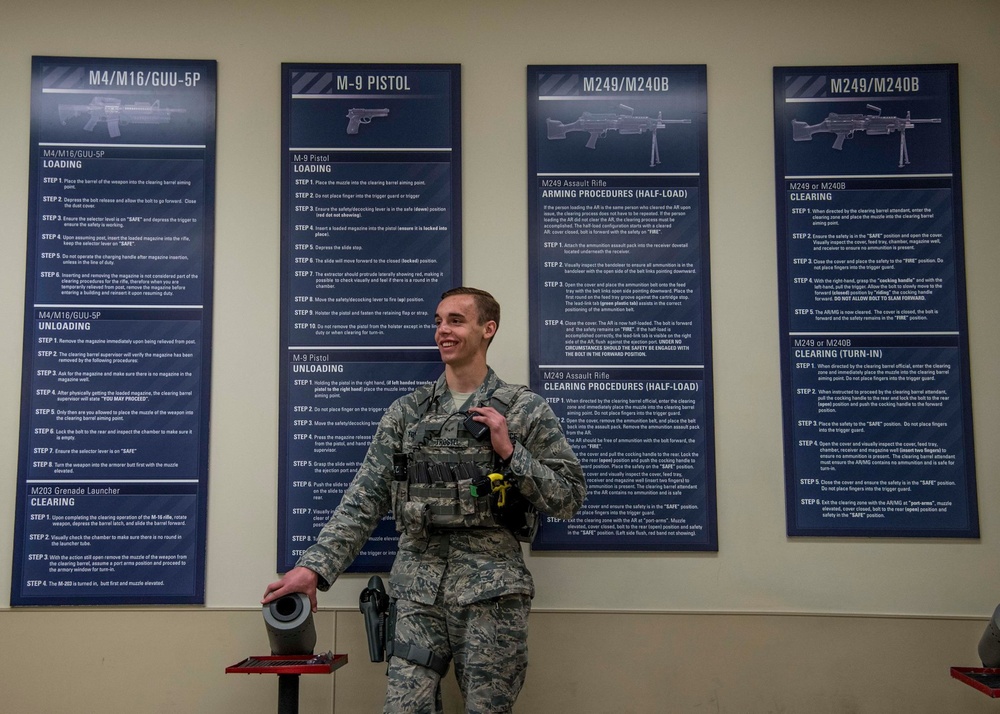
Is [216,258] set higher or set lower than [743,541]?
higher

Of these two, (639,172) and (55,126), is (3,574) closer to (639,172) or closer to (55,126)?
(55,126)

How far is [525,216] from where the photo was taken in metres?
3.43

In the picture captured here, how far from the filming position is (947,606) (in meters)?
3.25

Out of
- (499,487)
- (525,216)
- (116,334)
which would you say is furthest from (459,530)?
(116,334)

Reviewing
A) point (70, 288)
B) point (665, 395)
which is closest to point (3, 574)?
point (70, 288)

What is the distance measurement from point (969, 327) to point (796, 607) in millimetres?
1460

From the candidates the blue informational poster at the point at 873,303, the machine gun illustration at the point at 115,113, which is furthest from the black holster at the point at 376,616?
the machine gun illustration at the point at 115,113

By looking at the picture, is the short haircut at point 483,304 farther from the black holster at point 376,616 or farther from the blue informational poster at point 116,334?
the blue informational poster at point 116,334

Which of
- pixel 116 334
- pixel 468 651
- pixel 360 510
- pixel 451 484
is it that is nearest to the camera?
pixel 468 651

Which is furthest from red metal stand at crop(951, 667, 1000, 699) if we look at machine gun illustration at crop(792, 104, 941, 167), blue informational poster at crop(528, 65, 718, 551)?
machine gun illustration at crop(792, 104, 941, 167)

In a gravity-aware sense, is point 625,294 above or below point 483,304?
above

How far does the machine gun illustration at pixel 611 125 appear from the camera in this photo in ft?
11.3

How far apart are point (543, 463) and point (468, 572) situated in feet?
1.54

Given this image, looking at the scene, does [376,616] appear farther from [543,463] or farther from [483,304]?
[483,304]
